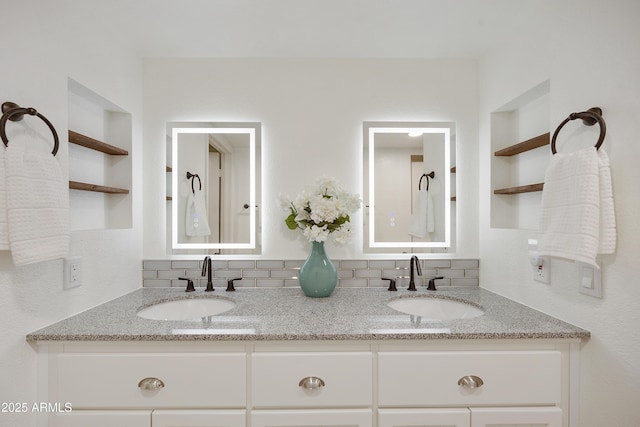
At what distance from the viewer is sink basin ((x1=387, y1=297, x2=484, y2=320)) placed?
60.2 inches

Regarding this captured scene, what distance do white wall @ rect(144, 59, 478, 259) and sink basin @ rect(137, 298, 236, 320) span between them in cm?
34

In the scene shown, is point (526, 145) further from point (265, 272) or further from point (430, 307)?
point (265, 272)

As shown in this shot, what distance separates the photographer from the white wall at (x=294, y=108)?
1.71 metres

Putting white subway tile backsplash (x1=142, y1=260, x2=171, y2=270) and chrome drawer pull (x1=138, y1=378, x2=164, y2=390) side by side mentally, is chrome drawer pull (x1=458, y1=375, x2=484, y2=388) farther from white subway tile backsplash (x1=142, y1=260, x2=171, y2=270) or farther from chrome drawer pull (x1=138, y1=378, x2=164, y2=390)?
white subway tile backsplash (x1=142, y1=260, x2=171, y2=270)

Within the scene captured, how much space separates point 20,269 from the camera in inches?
39.8

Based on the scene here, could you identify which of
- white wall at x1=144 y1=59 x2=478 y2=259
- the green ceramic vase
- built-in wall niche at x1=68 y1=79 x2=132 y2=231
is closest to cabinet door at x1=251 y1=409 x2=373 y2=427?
the green ceramic vase

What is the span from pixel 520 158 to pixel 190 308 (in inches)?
76.8

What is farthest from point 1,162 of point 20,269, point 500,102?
point 500,102

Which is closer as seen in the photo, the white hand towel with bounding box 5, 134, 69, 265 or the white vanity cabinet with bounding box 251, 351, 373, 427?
the white hand towel with bounding box 5, 134, 69, 265

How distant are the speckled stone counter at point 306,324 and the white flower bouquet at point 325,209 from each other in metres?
0.34

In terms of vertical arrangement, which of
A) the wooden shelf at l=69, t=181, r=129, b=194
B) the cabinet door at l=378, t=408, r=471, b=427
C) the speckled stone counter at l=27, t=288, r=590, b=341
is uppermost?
the wooden shelf at l=69, t=181, r=129, b=194

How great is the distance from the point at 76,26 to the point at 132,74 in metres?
0.39

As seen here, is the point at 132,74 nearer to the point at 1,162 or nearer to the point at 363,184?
the point at 1,162

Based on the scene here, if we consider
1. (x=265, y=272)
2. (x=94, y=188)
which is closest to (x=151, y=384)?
(x=265, y=272)
